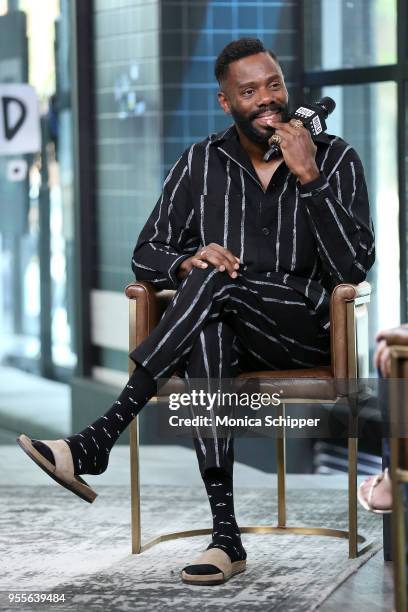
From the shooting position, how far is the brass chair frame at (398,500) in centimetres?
225

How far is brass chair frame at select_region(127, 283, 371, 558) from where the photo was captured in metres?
3.15

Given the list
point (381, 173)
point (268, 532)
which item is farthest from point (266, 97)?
point (381, 173)

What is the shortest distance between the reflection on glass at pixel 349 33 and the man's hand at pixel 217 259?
1729mm

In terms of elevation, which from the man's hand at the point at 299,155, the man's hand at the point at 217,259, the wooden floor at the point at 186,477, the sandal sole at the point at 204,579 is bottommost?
the wooden floor at the point at 186,477

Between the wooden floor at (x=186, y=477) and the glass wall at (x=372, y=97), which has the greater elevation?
the glass wall at (x=372, y=97)

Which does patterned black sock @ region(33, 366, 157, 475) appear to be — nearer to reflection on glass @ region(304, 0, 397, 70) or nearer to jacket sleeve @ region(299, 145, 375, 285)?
jacket sleeve @ region(299, 145, 375, 285)

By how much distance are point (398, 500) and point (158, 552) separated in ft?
3.78

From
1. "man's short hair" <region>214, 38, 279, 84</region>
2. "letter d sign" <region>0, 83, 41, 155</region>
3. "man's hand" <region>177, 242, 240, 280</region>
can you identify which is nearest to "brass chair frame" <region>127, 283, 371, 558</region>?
"man's hand" <region>177, 242, 240, 280</region>

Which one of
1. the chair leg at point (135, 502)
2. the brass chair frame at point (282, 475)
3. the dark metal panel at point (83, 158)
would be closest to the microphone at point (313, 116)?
the brass chair frame at point (282, 475)

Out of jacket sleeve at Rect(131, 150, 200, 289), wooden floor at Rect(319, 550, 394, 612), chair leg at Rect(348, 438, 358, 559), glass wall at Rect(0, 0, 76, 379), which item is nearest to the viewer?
wooden floor at Rect(319, 550, 394, 612)

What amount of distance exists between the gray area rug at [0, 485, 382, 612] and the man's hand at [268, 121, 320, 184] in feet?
3.01

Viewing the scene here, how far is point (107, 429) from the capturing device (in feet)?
9.98

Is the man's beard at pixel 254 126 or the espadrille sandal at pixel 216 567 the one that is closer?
the espadrille sandal at pixel 216 567

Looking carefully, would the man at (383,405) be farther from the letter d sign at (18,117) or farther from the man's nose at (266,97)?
the letter d sign at (18,117)
